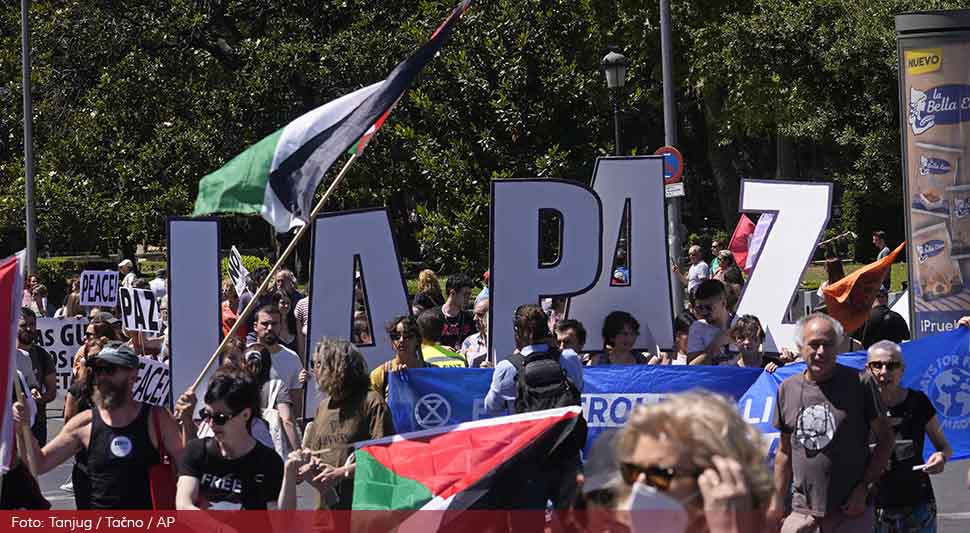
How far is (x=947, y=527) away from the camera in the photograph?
383 inches

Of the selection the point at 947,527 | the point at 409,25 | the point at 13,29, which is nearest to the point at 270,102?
the point at 409,25

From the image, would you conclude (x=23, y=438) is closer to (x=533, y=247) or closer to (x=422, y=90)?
(x=533, y=247)

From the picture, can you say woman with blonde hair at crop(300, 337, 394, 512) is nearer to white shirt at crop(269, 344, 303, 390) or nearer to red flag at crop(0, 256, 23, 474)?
red flag at crop(0, 256, 23, 474)

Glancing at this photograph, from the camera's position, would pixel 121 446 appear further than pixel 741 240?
No

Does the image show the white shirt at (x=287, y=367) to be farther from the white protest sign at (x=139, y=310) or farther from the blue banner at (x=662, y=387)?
the white protest sign at (x=139, y=310)

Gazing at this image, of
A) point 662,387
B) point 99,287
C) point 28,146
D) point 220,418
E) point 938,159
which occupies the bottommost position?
point 662,387

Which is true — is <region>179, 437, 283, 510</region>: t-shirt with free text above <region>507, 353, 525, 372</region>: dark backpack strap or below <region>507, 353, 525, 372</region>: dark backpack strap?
below

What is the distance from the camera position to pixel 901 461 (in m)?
7.05

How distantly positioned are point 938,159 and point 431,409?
566 cm

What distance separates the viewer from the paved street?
9.93 meters

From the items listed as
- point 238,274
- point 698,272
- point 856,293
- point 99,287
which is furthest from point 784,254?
point 99,287

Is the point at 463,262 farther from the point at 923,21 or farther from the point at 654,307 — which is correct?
the point at 654,307

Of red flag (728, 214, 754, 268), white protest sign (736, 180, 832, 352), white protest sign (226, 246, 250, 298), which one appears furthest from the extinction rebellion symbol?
red flag (728, 214, 754, 268)

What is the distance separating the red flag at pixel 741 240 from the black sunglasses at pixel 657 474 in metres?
16.5
